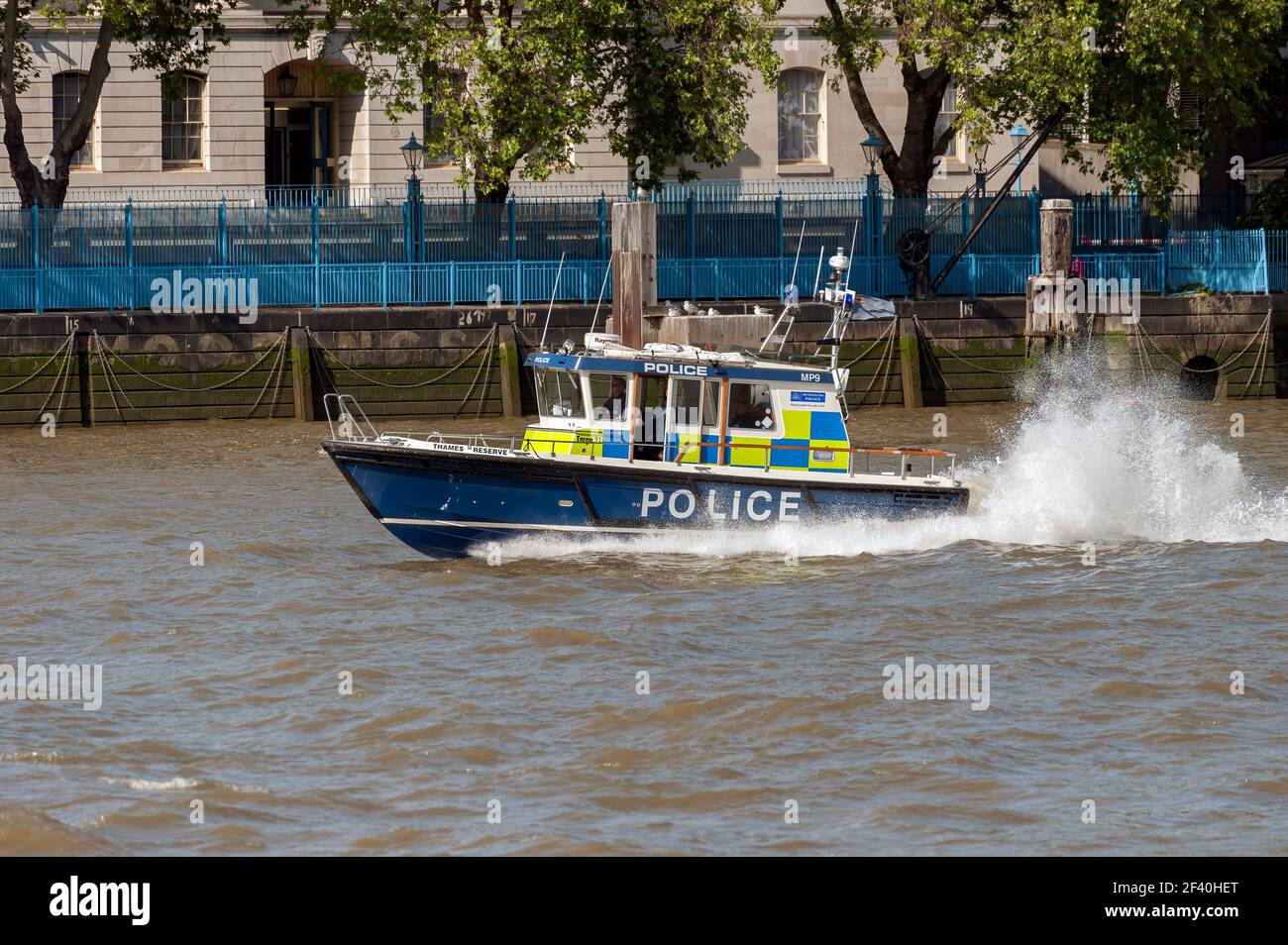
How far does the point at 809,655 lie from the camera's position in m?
15.0

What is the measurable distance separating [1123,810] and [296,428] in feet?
64.0

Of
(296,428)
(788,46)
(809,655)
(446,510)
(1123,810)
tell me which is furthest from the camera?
(788,46)

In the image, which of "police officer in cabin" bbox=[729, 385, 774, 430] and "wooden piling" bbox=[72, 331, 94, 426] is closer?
"police officer in cabin" bbox=[729, 385, 774, 430]

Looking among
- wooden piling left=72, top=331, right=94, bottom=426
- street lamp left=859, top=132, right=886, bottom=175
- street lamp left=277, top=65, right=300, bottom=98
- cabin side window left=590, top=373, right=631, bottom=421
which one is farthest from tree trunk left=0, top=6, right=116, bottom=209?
cabin side window left=590, top=373, right=631, bottom=421

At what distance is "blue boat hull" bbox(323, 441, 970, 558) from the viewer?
→ 1855 cm

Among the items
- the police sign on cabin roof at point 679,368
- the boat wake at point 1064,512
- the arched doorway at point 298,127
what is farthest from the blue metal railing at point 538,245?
the police sign on cabin roof at point 679,368

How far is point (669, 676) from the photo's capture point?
47.2 feet

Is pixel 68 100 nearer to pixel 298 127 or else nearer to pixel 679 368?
pixel 298 127

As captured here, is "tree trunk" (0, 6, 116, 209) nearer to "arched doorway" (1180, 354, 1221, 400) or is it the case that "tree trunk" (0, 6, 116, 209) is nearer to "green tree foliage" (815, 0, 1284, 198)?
"green tree foliage" (815, 0, 1284, 198)

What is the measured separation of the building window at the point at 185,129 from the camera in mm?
40500

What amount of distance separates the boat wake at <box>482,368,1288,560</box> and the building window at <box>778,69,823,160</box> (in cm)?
2044

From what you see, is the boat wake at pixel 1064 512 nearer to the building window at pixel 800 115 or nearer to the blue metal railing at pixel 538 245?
the blue metal railing at pixel 538 245
